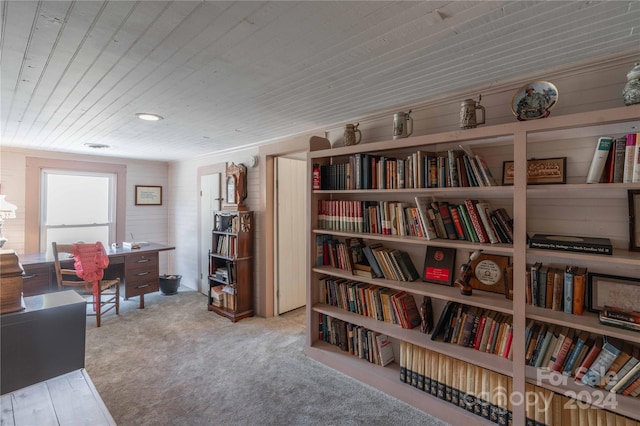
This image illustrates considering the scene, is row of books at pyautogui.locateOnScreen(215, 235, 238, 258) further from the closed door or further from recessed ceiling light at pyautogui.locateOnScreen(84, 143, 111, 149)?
recessed ceiling light at pyautogui.locateOnScreen(84, 143, 111, 149)

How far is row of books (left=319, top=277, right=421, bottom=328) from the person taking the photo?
2.37 metres

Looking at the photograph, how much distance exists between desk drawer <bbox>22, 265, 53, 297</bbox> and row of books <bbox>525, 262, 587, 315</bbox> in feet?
15.9

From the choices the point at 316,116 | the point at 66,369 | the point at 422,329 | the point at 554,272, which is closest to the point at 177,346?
the point at 66,369

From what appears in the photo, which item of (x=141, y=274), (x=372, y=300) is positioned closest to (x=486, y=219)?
(x=372, y=300)

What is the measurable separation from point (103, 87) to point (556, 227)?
9.90 ft

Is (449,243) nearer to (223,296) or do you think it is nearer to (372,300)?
(372,300)

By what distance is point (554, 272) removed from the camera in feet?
5.74

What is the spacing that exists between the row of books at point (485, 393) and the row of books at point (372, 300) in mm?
222

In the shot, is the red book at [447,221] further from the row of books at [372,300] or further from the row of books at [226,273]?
the row of books at [226,273]

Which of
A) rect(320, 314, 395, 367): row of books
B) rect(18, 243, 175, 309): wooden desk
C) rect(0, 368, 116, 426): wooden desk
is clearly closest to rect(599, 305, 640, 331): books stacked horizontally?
rect(320, 314, 395, 367): row of books

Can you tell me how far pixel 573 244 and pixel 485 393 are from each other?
1046 millimetres

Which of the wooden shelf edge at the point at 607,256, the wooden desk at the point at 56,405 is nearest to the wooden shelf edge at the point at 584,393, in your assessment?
the wooden shelf edge at the point at 607,256

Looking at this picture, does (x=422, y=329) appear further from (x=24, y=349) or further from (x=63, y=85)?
(x=63, y=85)

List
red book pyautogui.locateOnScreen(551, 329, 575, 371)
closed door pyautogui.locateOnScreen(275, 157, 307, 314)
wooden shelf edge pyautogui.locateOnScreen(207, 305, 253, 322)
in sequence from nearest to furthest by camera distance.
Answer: red book pyautogui.locateOnScreen(551, 329, 575, 371), wooden shelf edge pyautogui.locateOnScreen(207, 305, 253, 322), closed door pyautogui.locateOnScreen(275, 157, 307, 314)
